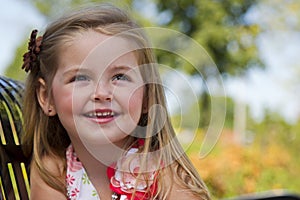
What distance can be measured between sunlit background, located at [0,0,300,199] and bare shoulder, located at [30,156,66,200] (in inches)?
158

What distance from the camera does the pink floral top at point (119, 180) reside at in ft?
5.29

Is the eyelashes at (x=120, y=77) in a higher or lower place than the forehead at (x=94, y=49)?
lower

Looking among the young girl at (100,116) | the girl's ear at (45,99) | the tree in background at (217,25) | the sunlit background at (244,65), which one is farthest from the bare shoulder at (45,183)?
the tree in background at (217,25)

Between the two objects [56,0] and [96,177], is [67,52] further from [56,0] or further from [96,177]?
[56,0]

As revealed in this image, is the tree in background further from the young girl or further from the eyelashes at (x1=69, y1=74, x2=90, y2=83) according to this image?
the eyelashes at (x1=69, y1=74, x2=90, y2=83)

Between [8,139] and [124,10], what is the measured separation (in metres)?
0.50

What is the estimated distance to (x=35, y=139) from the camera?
1778mm

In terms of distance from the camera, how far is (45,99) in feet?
5.61

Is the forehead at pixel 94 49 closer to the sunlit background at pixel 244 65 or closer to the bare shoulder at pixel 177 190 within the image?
the bare shoulder at pixel 177 190

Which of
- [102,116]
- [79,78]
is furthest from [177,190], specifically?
[79,78]

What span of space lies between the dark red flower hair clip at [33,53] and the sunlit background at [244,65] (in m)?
4.08

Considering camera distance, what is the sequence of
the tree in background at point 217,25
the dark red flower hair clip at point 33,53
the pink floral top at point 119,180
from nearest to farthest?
the pink floral top at point 119,180, the dark red flower hair clip at point 33,53, the tree in background at point 217,25

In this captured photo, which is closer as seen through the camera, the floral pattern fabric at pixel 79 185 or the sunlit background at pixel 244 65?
the floral pattern fabric at pixel 79 185

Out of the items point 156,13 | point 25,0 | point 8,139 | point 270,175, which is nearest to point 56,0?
point 25,0
